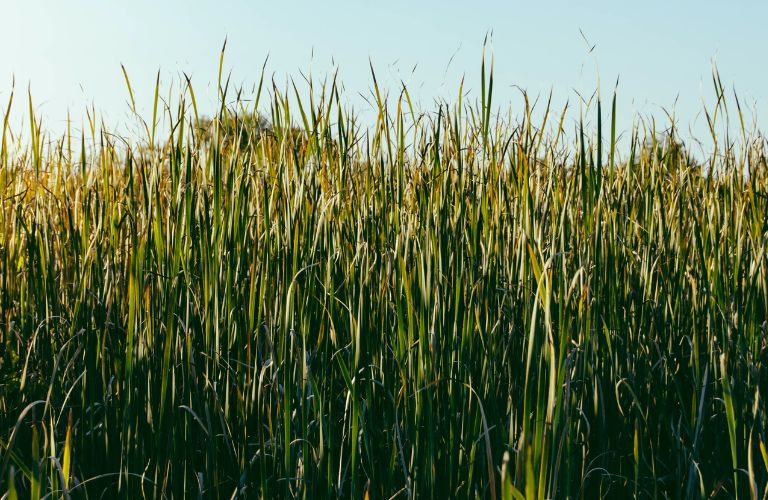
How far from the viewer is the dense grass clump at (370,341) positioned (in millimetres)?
1567

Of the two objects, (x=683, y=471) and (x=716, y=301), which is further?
(x=716, y=301)

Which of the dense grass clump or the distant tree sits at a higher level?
the distant tree

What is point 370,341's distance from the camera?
69.4 inches

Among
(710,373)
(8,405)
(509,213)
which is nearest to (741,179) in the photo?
(710,373)

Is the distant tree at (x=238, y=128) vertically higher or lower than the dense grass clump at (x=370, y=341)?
higher

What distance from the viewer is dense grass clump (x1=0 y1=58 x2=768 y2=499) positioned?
1.57 m

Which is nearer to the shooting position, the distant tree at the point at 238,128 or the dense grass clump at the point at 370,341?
the dense grass clump at the point at 370,341

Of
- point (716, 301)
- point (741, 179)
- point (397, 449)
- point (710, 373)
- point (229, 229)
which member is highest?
point (741, 179)

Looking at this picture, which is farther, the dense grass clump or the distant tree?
the distant tree

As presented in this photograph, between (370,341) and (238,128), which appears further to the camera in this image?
(238,128)

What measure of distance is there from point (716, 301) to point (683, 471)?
1.57 feet

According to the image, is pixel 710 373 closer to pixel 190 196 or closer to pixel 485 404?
pixel 485 404

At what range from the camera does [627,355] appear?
1.78 metres

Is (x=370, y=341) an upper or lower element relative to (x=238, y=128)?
lower
